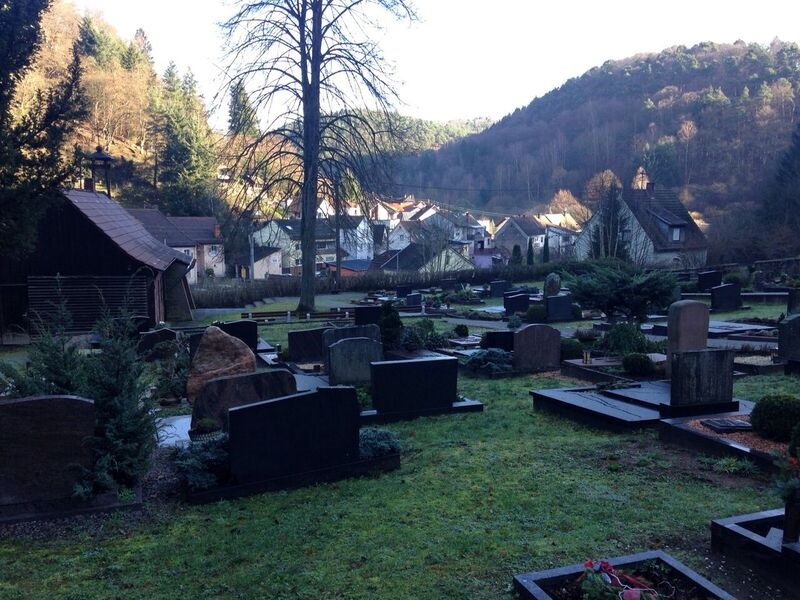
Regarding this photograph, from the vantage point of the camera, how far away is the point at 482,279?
47.9 m

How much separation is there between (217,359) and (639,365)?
838cm

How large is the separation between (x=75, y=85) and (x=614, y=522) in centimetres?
1399

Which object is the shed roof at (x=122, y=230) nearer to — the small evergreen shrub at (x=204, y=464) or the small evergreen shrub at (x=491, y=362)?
the small evergreen shrub at (x=491, y=362)

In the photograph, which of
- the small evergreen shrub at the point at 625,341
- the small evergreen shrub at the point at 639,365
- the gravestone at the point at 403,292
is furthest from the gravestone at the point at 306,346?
the gravestone at the point at 403,292

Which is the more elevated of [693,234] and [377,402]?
[693,234]

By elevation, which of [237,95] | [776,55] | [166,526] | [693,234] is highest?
[776,55]

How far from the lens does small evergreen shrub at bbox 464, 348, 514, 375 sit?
15.6 m

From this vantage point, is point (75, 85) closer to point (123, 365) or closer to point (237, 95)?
point (123, 365)

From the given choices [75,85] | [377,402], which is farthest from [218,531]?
[75,85]

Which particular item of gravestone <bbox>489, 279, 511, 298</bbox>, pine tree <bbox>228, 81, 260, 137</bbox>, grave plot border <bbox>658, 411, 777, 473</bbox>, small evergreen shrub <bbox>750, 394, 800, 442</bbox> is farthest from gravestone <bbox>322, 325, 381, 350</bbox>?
gravestone <bbox>489, 279, 511, 298</bbox>

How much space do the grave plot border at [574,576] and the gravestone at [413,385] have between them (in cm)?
660

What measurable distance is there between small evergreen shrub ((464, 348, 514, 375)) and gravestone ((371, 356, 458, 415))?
388cm

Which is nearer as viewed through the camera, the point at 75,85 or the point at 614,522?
the point at 614,522

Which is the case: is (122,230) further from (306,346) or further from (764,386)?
(764,386)
